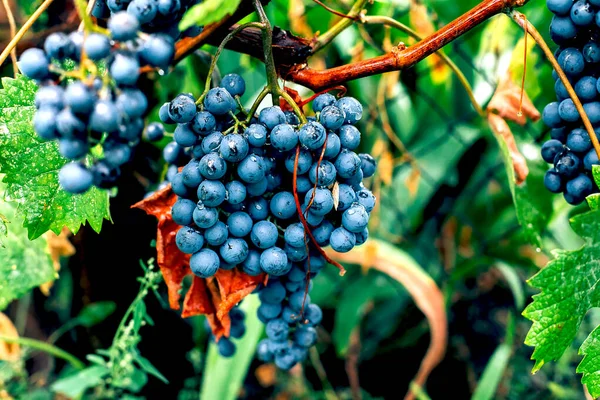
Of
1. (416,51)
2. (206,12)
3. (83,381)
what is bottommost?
(83,381)

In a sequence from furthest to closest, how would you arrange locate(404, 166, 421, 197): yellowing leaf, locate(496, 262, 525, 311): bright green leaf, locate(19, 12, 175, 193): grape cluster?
locate(404, 166, 421, 197): yellowing leaf, locate(496, 262, 525, 311): bright green leaf, locate(19, 12, 175, 193): grape cluster

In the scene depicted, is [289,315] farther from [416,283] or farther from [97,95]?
[416,283]

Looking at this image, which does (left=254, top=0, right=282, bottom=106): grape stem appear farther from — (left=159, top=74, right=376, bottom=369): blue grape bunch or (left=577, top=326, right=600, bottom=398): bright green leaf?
(left=577, top=326, right=600, bottom=398): bright green leaf

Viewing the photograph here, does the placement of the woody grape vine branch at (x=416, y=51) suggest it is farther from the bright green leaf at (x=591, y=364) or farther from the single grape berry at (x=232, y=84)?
the bright green leaf at (x=591, y=364)

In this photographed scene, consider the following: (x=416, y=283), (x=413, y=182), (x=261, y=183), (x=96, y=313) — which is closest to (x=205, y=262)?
(x=261, y=183)

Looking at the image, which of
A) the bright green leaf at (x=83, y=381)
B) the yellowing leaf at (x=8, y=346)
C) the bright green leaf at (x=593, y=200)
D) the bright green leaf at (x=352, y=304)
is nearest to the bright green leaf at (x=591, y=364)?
the bright green leaf at (x=593, y=200)

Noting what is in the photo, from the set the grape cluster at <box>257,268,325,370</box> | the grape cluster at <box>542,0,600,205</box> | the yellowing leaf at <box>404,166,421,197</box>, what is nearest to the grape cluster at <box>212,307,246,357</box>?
the grape cluster at <box>257,268,325,370</box>
